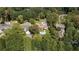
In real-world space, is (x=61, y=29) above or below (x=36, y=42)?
above

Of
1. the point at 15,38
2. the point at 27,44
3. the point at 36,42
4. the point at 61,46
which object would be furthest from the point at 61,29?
the point at 15,38

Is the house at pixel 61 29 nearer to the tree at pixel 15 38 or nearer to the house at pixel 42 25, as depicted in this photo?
the house at pixel 42 25

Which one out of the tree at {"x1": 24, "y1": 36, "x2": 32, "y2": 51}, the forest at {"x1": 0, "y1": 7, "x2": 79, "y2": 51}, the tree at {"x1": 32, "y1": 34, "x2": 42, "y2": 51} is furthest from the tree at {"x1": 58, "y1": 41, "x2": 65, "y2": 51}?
the tree at {"x1": 24, "y1": 36, "x2": 32, "y2": 51}

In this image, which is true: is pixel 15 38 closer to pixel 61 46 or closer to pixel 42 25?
pixel 42 25

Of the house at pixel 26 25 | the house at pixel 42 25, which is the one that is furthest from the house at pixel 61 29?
the house at pixel 26 25

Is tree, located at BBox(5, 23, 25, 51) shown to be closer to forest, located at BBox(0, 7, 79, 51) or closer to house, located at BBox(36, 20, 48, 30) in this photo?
forest, located at BBox(0, 7, 79, 51)
